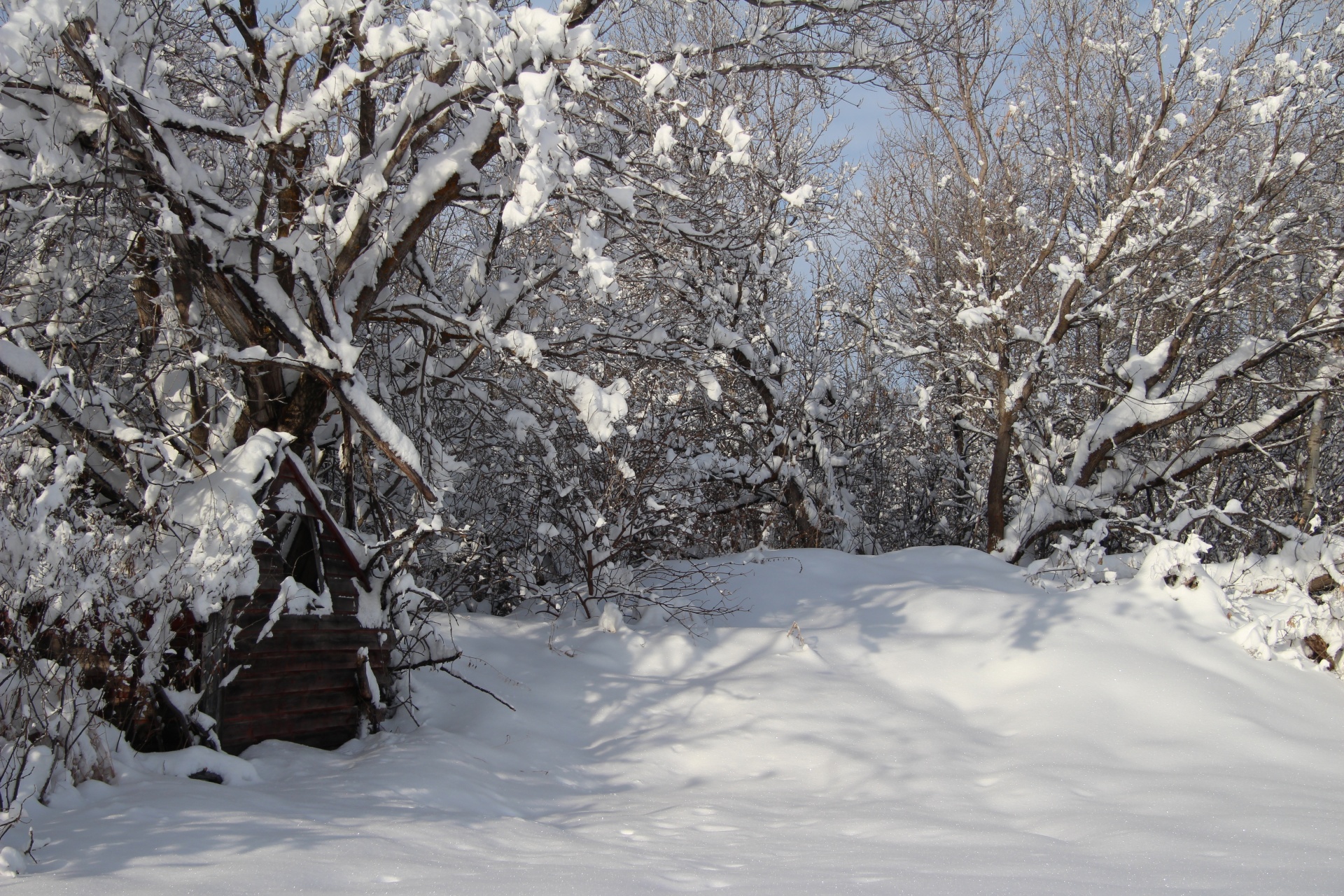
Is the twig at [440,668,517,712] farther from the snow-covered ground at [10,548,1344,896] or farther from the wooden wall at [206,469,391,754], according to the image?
the wooden wall at [206,469,391,754]

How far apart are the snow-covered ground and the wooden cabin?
22 cm

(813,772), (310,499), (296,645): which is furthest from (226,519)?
(813,772)

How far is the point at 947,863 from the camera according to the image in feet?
9.61

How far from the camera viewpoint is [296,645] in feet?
16.1

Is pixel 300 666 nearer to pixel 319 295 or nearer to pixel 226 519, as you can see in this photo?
pixel 226 519

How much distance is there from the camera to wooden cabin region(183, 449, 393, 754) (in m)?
4.42

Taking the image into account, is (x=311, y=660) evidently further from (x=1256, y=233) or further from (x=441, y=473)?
(x=1256, y=233)

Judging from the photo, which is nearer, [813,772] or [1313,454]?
[813,772]

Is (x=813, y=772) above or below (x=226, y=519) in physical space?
below

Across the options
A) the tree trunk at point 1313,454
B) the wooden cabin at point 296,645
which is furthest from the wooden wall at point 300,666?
the tree trunk at point 1313,454

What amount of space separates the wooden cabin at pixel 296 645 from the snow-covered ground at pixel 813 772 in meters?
0.22

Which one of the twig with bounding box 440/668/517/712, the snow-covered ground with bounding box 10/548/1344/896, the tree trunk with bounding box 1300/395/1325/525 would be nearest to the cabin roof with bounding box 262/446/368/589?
the twig with bounding box 440/668/517/712

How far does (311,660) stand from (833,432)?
26.5 feet

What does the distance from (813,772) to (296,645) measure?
2.90 m
